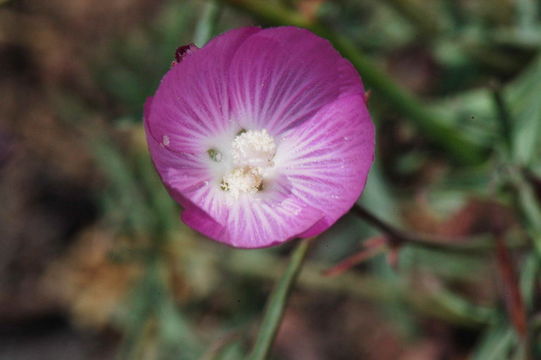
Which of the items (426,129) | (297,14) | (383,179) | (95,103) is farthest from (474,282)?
(95,103)

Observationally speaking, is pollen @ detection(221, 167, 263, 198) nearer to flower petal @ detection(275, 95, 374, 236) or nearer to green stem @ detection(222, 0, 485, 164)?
flower petal @ detection(275, 95, 374, 236)

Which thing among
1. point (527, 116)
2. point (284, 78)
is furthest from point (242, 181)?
point (527, 116)

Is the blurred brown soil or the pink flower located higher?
the pink flower

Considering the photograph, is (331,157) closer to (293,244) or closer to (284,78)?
(284,78)

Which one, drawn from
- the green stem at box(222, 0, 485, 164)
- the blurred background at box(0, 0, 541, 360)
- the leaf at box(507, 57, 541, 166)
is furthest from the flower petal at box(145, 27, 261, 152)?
the leaf at box(507, 57, 541, 166)

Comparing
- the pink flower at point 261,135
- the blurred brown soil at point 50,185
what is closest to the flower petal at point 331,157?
the pink flower at point 261,135

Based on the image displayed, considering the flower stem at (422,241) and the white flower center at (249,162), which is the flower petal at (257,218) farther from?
the flower stem at (422,241)

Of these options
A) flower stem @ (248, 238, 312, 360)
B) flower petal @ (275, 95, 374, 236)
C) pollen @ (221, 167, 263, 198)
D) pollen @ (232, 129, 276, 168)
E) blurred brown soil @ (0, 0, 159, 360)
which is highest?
flower petal @ (275, 95, 374, 236)
